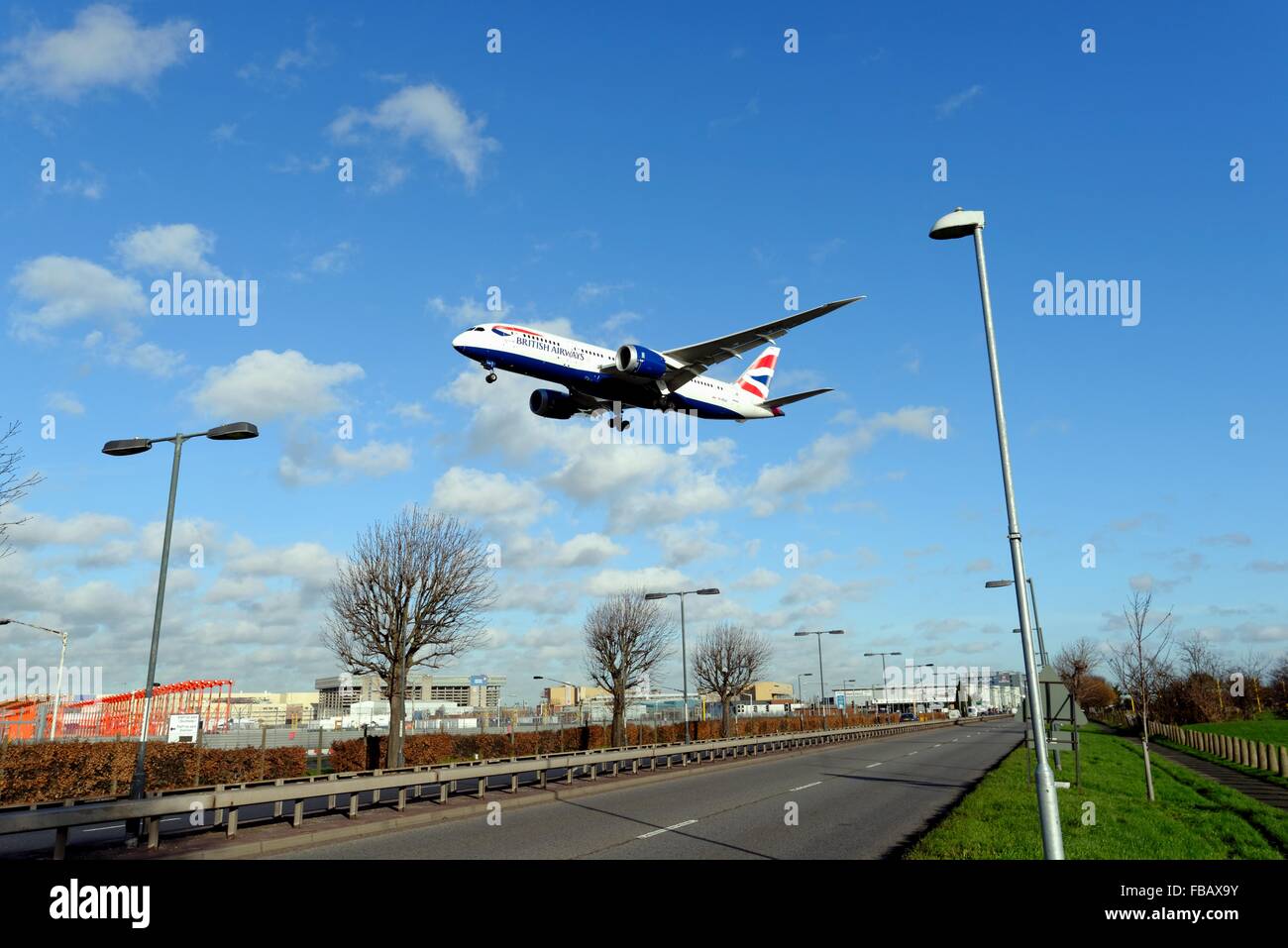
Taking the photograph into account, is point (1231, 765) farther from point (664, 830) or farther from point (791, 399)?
point (664, 830)

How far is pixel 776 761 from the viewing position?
36.9m

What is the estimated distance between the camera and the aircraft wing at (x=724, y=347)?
89.4 feet

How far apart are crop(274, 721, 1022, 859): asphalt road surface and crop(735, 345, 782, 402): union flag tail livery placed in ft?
95.8

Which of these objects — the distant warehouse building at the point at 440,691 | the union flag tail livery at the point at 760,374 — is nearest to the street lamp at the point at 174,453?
the union flag tail livery at the point at 760,374

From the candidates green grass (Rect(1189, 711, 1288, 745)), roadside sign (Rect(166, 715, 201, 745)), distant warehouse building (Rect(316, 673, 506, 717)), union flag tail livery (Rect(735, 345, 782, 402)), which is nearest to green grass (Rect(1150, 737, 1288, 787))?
green grass (Rect(1189, 711, 1288, 745))

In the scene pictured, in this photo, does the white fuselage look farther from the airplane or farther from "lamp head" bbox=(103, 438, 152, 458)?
"lamp head" bbox=(103, 438, 152, 458)

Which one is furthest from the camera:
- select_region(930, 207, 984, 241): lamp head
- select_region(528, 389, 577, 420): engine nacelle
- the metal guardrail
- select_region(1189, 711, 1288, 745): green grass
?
select_region(1189, 711, 1288, 745): green grass

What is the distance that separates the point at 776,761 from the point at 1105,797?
19.1m

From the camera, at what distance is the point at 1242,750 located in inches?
1401

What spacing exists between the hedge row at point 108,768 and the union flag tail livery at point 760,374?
1309 inches

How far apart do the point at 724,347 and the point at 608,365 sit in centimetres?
404

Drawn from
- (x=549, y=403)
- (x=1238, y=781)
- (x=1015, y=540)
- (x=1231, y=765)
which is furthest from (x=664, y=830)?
(x=1231, y=765)

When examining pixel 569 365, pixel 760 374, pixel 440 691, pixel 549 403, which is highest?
pixel 760 374

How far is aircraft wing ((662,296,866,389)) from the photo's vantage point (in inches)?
1072
